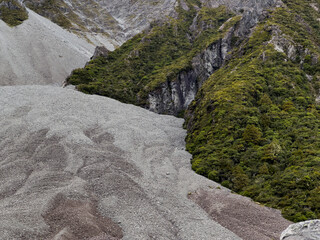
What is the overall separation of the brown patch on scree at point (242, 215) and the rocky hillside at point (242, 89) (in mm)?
1942

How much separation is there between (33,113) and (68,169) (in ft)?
68.9

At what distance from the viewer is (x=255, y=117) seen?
47.2 metres

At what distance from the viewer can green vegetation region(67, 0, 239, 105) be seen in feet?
261

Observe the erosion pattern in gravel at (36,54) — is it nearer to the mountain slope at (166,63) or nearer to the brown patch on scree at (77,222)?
the mountain slope at (166,63)

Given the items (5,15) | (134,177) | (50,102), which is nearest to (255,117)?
(134,177)

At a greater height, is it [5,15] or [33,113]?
[5,15]

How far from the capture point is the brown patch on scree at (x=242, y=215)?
25.5 m

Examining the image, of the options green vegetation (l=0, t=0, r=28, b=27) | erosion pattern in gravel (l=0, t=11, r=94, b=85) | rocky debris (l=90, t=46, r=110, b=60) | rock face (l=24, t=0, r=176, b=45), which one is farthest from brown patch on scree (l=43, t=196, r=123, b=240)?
rock face (l=24, t=0, r=176, b=45)

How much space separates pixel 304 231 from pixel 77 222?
17407mm

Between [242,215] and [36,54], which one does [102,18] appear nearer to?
[36,54]

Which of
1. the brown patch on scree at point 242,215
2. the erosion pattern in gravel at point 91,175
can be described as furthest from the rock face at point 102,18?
the brown patch on scree at point 242,215

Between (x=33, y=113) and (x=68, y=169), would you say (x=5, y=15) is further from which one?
(x=68, y=169)

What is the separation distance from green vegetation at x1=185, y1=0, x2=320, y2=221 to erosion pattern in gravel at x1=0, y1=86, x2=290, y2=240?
12.9 feet

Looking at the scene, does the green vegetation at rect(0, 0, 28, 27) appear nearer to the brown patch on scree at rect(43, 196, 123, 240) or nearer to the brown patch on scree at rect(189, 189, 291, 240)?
the brown patch on scree at rect(43, 196, 123, 240)
